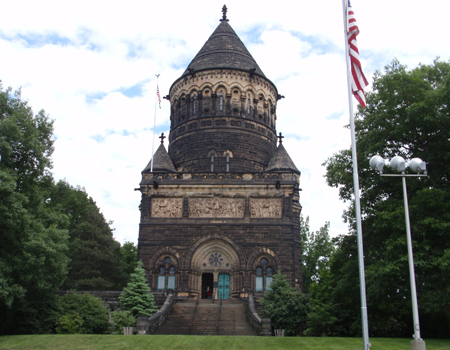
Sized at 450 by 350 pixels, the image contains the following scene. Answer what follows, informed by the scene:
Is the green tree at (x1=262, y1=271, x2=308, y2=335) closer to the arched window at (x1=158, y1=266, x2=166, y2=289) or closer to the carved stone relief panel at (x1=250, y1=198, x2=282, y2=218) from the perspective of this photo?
the carved stone relief panel at (x1=250, y1=198, x2=282, y2=218)

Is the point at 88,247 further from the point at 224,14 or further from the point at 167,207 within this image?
the point at 224,14

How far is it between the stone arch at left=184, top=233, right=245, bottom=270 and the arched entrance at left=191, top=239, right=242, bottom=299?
7cm

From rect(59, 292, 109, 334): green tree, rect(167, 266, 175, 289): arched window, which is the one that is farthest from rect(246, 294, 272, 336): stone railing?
rect(59, 292, 109, 334): green tree

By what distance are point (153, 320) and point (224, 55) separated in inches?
883

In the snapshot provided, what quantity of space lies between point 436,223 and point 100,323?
16.1 metres

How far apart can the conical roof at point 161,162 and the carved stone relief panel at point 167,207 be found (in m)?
3.53

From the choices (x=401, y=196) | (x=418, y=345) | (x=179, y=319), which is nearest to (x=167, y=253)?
(x=179, y=319)

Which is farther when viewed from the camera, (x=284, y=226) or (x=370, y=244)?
(x=284, y=226)

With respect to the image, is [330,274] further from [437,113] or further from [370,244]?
[437,113]

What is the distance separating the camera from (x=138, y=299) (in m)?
24.4

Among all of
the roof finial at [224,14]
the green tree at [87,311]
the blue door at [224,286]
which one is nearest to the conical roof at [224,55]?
the roof finial at [224,14]

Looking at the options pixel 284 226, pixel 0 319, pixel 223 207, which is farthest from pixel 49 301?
pixel 284 226

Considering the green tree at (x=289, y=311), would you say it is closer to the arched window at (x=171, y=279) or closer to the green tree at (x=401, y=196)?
the green tree at (x=401, y=196)

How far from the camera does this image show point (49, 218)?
2322 centimetres
